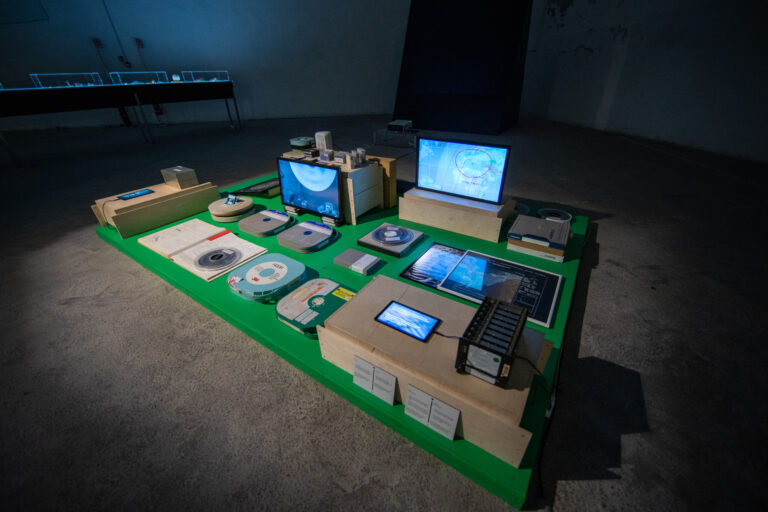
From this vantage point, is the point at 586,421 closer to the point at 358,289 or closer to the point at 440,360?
the point at 440,360

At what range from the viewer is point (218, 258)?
1.93m

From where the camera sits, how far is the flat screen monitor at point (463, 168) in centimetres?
196

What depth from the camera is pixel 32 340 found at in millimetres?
1799

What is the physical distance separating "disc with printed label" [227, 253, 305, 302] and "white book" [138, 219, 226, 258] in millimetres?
643

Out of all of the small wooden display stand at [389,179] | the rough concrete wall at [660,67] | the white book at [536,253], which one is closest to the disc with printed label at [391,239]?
the small wooden display stand at [389,179]

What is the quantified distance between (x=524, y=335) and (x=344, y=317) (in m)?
0.64

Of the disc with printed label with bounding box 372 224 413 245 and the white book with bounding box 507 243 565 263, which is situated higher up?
the disc with printed label with bounding box 372 224 413 245

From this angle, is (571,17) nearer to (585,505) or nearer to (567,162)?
(567,162)

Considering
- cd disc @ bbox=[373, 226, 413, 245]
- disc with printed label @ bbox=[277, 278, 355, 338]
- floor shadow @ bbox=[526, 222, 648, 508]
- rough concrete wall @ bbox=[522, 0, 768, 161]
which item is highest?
rough concrete wall @ bbox=[522, 0, 768, 161]

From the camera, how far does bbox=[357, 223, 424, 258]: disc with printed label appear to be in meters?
1.99

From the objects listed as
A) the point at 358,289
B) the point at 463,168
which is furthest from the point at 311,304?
the point at 463,168

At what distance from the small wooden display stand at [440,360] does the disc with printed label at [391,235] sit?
0.78 meters

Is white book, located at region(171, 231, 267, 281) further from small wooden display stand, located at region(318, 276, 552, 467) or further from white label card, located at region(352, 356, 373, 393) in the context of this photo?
white label card, located at region(352, 356, 373, 393)

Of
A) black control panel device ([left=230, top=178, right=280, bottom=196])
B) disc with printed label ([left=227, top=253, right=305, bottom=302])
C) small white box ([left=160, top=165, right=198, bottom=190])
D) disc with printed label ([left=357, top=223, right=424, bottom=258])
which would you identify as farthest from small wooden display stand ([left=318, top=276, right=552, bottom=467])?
small white box ([left=160, top=165, right=198, bottom=190])
